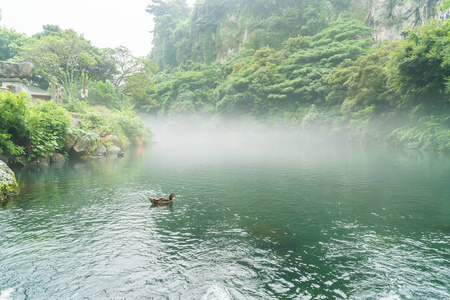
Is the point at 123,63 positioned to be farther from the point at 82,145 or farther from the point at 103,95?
the point at 82,145

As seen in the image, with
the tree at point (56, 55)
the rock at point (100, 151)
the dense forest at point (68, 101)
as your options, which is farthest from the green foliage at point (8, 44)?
the rock at point (100, 151)

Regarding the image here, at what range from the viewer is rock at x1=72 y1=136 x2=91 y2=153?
21.6 metres

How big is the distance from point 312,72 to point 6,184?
50.7m

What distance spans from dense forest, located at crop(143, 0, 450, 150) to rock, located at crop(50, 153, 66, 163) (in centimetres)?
2975

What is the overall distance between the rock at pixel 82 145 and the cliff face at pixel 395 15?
158 ft

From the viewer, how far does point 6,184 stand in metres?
9.90

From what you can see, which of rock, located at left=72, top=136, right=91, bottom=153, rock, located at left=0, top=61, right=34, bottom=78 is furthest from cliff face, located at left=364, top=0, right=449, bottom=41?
rock, located at left=0, top=61, right=34, bottom=78

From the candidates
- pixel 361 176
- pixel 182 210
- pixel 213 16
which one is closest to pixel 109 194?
pixel 182 210

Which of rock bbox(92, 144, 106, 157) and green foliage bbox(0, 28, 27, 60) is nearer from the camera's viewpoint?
rock bbox(92, 144, 106, 157)

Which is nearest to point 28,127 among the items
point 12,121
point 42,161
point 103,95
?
point 12,121

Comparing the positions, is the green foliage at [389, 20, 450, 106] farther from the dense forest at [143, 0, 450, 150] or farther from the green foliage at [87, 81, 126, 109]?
the green foliage at [87, 81, 126, 109]

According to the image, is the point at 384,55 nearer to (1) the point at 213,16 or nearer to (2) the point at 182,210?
(2) the point at 182,210

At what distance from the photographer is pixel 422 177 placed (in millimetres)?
14117

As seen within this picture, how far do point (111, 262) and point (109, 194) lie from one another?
594 cm
